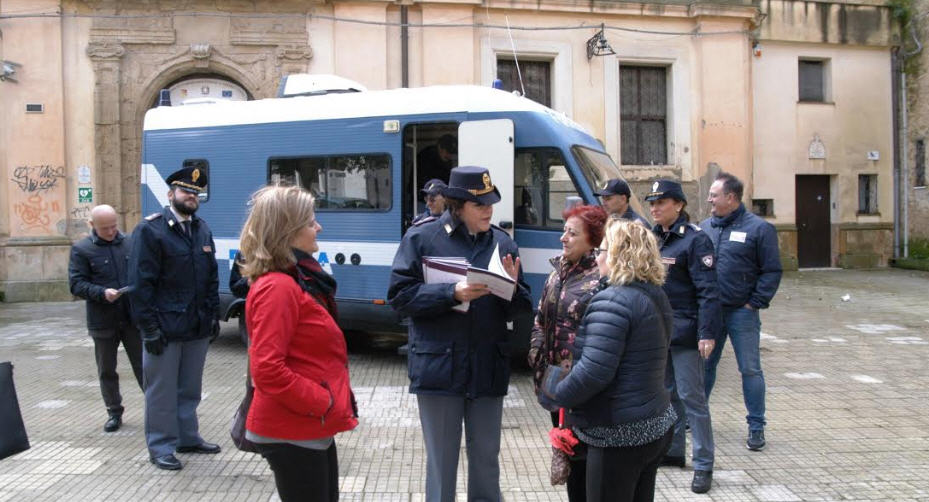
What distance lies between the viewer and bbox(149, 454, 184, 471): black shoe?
4.91 meters

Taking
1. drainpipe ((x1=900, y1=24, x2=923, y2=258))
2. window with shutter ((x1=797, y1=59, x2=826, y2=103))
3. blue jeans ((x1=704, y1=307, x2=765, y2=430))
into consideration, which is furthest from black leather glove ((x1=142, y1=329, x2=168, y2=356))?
drainpipe ((x1=900, y1=24, x2=923, y2=258))

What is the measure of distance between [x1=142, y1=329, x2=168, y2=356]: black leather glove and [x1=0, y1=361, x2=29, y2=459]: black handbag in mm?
1611

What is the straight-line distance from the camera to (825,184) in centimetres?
1819

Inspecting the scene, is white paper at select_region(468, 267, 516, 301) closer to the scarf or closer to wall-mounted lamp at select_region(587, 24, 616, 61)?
the scarf

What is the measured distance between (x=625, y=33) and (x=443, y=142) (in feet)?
31.6

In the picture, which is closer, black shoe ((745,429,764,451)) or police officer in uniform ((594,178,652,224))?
black shoe ((745,429,764,451))

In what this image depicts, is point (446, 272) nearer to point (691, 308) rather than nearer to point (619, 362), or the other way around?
point (619, 362)

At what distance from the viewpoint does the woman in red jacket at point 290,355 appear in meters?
2.75

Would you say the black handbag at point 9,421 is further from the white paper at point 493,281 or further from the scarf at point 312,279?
the white paper at point 493,281

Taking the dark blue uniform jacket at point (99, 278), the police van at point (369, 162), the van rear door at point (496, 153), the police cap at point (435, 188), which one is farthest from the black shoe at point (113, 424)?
the van rear door at point (496, 153)

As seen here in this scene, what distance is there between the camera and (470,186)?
362 cm

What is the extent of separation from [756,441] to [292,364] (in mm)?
3846

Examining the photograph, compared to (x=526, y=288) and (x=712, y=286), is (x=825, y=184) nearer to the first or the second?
(x=712, y=286)

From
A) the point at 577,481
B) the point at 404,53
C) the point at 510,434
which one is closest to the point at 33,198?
the point at 404,53
